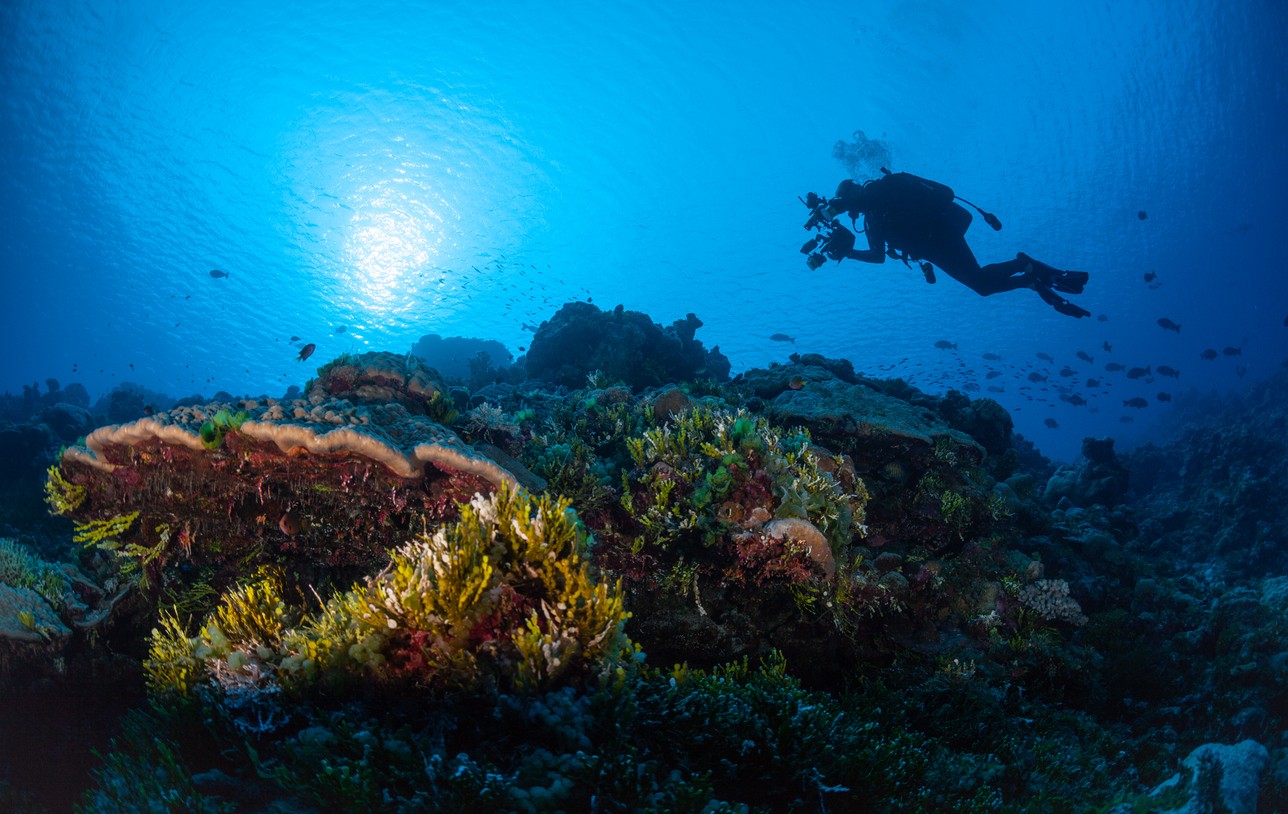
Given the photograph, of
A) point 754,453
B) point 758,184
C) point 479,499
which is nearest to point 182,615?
point 479,499

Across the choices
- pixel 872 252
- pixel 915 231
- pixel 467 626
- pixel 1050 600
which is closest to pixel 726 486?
pixel 467 626

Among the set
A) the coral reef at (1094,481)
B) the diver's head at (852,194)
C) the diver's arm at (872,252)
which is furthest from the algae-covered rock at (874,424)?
the coral reef at (1094,481)

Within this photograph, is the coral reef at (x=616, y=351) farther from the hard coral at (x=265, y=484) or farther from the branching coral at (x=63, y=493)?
the branching coral at (x=63, y=493)

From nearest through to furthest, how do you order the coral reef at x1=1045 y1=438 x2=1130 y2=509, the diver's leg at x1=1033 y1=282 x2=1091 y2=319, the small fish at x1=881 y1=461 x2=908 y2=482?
the small fish at x1=881 y1=461 x2=908 y2=482
the diver's leg at x1=1033 y1=282 x2=1091 y2=319
the coral reef at x1=1045 y1=438 x2=1130 y2=509

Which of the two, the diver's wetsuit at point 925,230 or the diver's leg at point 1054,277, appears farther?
the diver's wetsuit at point 925,230

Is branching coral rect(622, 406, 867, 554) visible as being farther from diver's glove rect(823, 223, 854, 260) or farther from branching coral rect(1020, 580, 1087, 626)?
diver's glove rect(823, 223, 854, 260)

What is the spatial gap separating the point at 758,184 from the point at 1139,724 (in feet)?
122

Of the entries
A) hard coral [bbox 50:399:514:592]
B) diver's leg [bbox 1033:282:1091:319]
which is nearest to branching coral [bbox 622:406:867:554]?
hard coral [bbox 50:399:514:592]

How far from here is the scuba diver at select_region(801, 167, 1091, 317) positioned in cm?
1299

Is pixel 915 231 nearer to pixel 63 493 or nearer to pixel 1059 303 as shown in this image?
pixel 1059 303

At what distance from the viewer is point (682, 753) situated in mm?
3256

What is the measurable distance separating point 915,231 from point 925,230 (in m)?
0.25

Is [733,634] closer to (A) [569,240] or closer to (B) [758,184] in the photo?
(B) [758,184]

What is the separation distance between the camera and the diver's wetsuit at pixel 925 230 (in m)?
13.0
